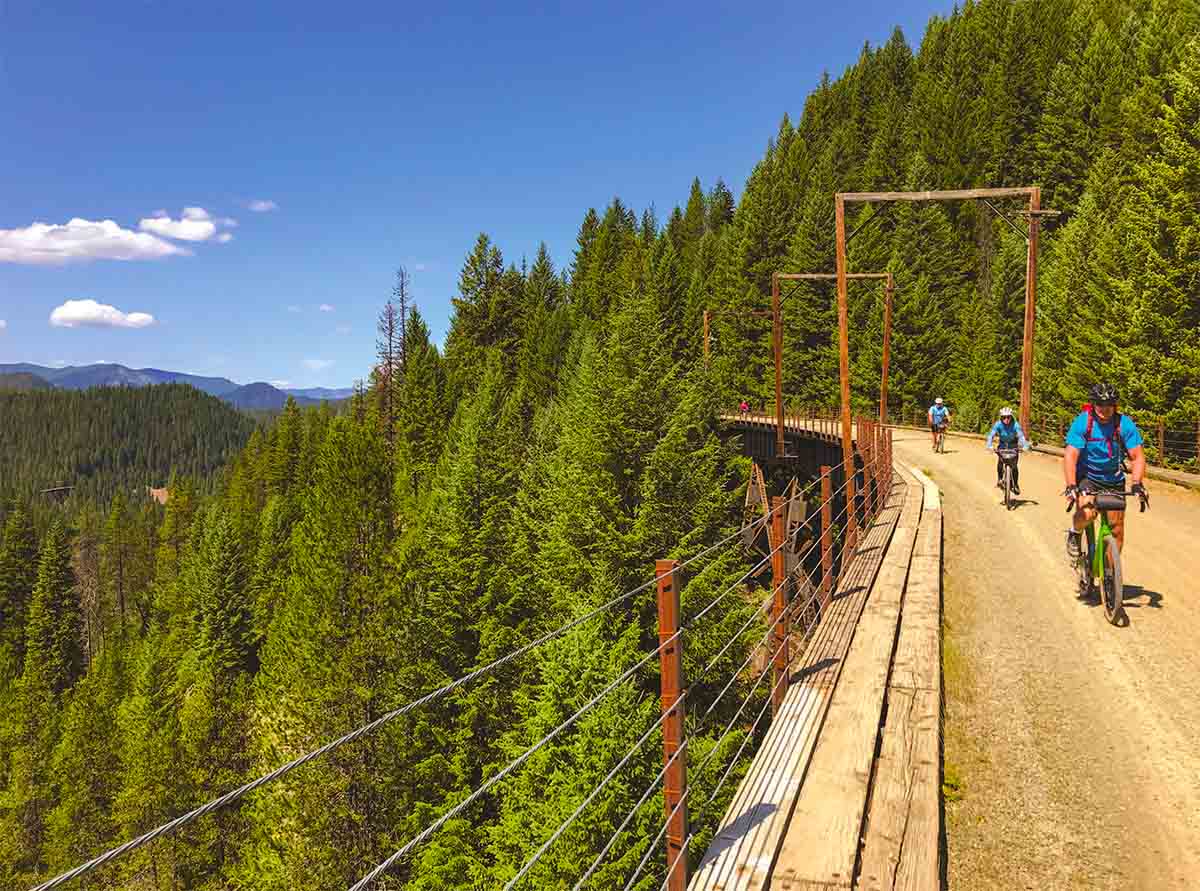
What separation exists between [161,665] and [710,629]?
3927cm

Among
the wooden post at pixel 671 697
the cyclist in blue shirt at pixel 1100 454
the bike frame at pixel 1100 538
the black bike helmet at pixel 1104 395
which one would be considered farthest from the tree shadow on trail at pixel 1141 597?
the wooden post at pixel 671 697

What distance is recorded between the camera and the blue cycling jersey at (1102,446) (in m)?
7.38

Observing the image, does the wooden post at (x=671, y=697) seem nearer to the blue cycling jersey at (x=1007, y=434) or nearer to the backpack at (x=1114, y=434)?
the backpack at (x=1114, y=434)

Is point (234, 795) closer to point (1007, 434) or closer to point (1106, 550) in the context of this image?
point (1106, 550)

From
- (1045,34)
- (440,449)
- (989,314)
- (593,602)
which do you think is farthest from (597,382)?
(1045,34)

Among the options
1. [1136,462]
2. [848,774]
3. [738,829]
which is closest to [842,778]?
[848,774]

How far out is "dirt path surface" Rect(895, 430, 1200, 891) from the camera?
3795mm

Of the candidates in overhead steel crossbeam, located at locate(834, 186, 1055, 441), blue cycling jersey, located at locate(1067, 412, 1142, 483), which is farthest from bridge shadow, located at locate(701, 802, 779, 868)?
overhead steel crossbeam, located at locate(834, 186, 1055, 441)

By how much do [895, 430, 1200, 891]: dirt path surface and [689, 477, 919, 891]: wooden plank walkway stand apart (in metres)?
0.88

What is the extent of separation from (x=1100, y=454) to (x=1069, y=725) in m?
3.58

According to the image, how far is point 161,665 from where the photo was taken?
44.4 meters

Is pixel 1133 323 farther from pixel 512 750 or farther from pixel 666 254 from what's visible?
pixel 666 254

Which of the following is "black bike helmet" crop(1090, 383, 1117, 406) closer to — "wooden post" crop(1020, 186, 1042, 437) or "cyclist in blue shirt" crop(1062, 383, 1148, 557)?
"cyclist in blue shirt" crop(1062, 383, 1148, 557)

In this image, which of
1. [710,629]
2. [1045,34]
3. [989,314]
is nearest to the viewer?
[710,629]
